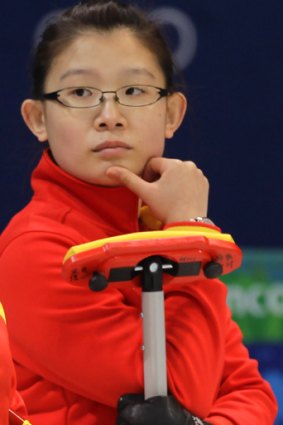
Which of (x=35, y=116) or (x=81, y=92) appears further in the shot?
(x=35, y=116)

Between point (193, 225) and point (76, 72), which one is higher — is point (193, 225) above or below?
below

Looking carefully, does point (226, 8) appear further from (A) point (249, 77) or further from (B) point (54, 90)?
(B) point (54, 90)

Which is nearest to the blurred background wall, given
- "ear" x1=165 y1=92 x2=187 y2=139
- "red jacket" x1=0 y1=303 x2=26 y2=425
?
"ear" x1=165 y1=92 x2=187 y2=139


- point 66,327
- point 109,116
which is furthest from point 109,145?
point 66,327

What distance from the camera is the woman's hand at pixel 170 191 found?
1.96m

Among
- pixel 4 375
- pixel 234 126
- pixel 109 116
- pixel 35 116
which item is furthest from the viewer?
pixel 234 126

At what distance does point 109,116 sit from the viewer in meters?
1.95

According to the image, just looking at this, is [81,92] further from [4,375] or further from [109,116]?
[4,375]

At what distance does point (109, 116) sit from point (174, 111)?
282 millimetres

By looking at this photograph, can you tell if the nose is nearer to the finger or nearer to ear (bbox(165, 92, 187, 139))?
the finger

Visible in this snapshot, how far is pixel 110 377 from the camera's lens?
1800mm

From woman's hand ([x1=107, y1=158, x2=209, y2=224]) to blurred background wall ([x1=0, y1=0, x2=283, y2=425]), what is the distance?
1.20 m

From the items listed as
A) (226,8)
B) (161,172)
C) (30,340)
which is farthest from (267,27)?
(30,340)

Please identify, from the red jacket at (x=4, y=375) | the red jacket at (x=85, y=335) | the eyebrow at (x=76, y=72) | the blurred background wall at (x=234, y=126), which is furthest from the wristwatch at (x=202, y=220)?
the blurred background wall at (x=234, y=126)
